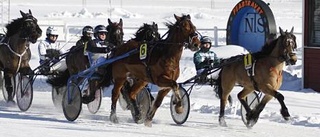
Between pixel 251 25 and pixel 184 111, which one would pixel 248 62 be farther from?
pixel 251 25

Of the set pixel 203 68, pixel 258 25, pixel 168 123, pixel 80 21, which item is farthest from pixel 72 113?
pixel 80 21

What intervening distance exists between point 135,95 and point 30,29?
2.98 meters

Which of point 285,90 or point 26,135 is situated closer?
point 26,135

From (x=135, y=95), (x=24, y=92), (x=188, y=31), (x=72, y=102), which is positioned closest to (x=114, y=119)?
(x=135, y=95)

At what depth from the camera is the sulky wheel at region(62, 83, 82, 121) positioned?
40.8 ft

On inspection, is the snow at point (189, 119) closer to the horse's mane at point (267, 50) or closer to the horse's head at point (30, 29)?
the horse's mane at point (267, 50)

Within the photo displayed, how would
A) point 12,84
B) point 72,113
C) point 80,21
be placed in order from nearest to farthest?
point 72,113
point 12,84
point 80,21

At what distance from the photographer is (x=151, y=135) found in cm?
1068

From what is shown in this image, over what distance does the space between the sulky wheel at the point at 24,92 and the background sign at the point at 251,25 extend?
6.87 meters

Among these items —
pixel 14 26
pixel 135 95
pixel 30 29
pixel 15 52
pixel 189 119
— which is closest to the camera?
pixel 135 95

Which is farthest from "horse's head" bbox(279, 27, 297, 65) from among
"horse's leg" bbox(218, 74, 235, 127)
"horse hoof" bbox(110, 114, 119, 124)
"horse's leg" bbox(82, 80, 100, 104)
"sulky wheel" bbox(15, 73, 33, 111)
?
"sulky wheel" bbox(15, 73, 33, 111)

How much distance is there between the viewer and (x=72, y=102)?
41.3 ft

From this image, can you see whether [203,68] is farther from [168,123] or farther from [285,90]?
[285,90]

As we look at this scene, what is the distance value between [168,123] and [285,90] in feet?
20.3
